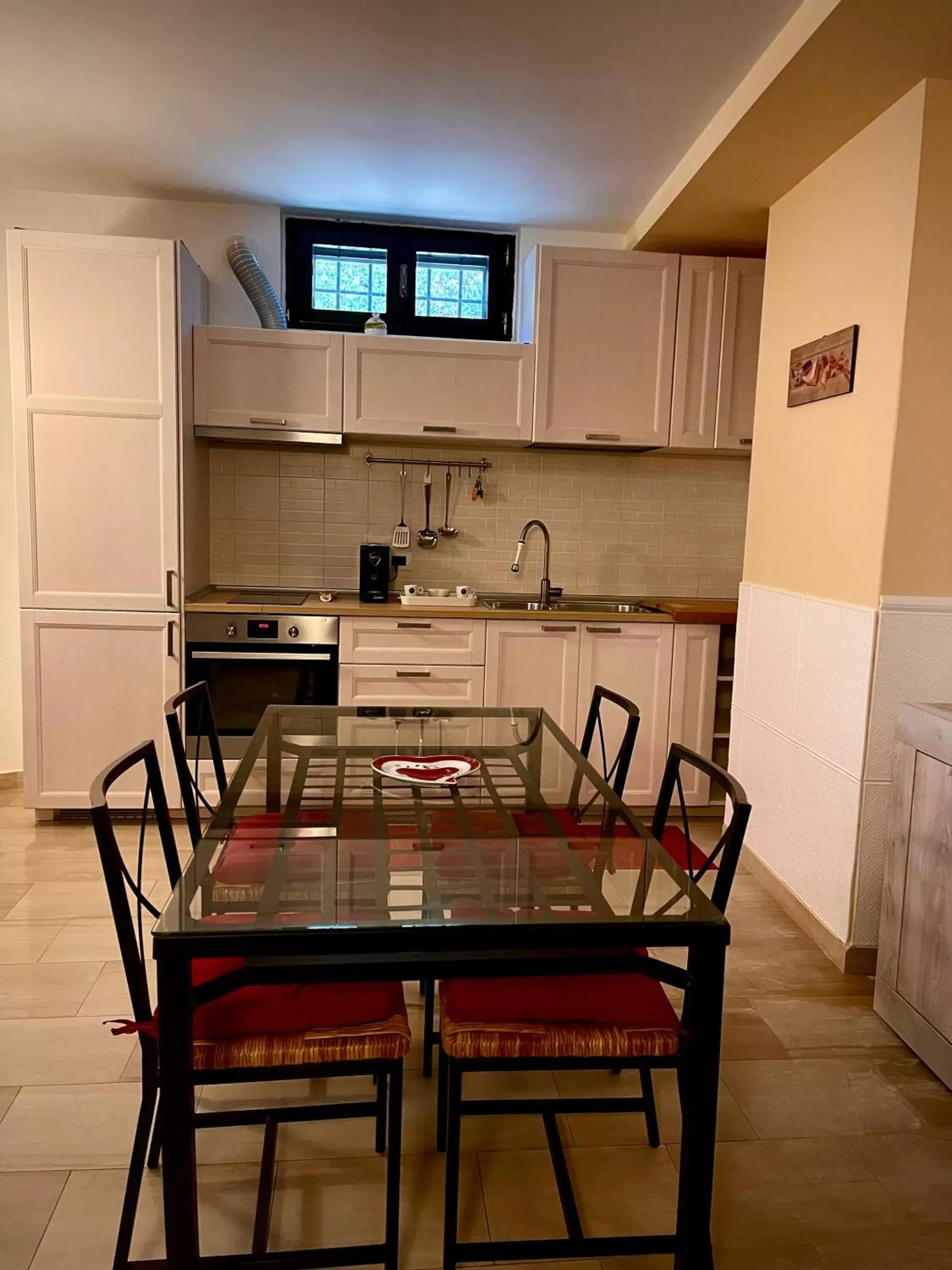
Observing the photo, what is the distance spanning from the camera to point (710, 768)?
68.1 inches

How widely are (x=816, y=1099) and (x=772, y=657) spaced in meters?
1.48

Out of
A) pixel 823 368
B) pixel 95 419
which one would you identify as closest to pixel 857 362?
pixel 823 368

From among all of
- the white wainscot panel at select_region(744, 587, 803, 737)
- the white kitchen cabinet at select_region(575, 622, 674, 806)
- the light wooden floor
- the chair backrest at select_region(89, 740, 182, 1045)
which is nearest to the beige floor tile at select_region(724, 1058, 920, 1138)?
the light wooden floor

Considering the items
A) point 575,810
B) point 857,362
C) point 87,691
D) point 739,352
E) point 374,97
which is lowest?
point 87,691

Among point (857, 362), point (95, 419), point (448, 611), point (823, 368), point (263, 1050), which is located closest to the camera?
point (263, 1050)

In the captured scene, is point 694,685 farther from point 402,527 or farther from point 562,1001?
point 562,1001

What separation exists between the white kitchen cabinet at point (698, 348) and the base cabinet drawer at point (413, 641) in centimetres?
123

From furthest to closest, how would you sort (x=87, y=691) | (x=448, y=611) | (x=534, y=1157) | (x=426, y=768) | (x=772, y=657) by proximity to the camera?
(x=448, y=611), (x=87, y=691), (x=772, y=657), (x=426, y=768), (x=534, y=1157)

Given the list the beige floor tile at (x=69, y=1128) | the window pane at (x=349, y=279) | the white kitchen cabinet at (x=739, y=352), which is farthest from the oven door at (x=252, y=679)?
the white kitchen cabinet at (x=739, y=352)

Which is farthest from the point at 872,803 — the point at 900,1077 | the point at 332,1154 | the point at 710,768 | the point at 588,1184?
the point at 332,1154

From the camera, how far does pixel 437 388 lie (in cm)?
377

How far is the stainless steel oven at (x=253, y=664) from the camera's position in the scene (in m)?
3.56

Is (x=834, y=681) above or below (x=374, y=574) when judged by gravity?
below

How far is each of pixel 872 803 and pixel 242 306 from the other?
3213 mm
